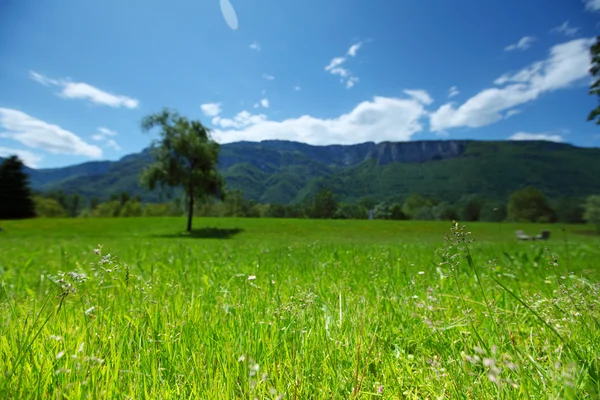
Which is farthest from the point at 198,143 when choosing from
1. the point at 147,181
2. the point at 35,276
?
the point at 35,276

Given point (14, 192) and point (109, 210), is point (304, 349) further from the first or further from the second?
point (109, 210)

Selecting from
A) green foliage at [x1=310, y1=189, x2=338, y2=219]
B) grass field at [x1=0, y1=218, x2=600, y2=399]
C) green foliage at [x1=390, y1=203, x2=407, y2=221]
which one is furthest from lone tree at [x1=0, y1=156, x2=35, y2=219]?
green foliage at [x1=390, y1=203, x2=407, y2=221]

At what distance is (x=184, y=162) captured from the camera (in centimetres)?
4406

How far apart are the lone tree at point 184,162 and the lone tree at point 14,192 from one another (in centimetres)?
6669

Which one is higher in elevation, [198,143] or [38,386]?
[198,143]

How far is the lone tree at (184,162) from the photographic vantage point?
42406 mm

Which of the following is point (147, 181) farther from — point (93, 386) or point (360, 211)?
point (360, 211)

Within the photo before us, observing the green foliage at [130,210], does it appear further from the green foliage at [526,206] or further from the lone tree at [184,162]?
the green foliage at [526,206]

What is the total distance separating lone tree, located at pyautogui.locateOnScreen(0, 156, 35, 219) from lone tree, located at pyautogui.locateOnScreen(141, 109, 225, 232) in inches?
2626

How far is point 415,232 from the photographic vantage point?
1917 inches

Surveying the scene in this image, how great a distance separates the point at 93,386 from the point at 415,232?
51.4 metres

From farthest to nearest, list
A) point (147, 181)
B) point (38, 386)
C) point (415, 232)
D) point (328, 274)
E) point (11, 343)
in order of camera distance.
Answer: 1. point (415, 232)
2. point (147, 181)
3. point (328, 274)
4. point (11, 343)
5. point (38, 386)

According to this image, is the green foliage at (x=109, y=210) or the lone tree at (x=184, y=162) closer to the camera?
the lone tree at (x=184, y=162)

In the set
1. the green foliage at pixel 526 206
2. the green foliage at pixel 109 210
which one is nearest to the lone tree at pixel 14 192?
the green foliage at pixel 109 210
